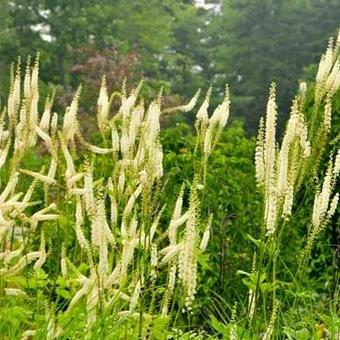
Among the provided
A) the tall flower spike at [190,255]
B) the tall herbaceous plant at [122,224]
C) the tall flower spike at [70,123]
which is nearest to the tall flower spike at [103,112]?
the tall herbaceous plant at [122,224]

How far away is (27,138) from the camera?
425 cm

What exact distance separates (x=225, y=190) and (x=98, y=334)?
4095mm

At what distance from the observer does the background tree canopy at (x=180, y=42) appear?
29.3 m

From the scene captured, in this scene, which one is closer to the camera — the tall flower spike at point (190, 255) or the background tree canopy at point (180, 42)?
the tall flower spike at point (190, 255)

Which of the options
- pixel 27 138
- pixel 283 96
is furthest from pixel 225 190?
pixel 283 96

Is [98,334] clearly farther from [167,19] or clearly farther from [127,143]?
[167,19]

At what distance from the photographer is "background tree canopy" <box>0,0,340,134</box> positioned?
2931cm

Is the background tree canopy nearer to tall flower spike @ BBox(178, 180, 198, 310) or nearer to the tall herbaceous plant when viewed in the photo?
the tall herbaceous plant

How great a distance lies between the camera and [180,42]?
46.9 m

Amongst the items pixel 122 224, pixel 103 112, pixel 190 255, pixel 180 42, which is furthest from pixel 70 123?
pixel 180 42

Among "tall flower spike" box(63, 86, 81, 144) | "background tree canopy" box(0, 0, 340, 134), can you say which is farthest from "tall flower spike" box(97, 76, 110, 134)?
"background tree canopy" box(0, 0, 340, 134)

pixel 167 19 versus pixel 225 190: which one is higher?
pixel 167 19

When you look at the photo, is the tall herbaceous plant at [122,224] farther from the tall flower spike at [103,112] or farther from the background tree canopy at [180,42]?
the background tree canopy at [180,42]

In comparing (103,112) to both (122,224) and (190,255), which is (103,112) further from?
(190,255)
